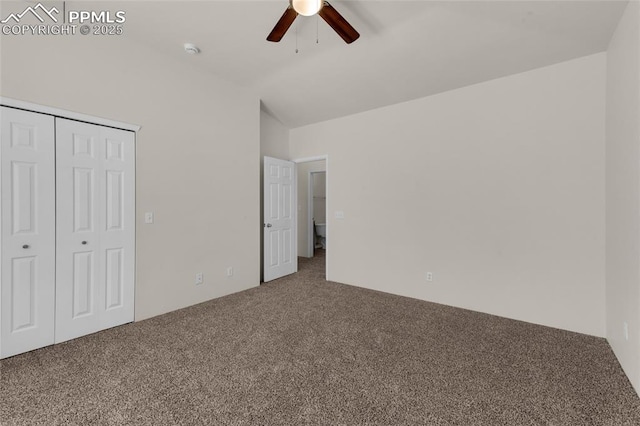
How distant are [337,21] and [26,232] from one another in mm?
3022

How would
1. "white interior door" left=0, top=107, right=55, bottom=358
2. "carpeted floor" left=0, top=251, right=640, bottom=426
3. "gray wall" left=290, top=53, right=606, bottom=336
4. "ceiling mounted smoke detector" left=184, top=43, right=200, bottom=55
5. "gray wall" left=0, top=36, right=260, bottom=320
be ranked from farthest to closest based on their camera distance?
"ceiling mounted smoke detector" left=184, top=43, right=200, bottom=55, "gray wall" left=290, top=53, right=606, bottom=336, "gray wall" left=0, top=36, right=260, bottom=320, "white interior door" left=0, top=107, right=55, bottom=358, "carpeted floor" left=0, top=251, right=640, bottom=426

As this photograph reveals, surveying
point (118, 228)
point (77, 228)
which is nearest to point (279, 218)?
point (118, 228)

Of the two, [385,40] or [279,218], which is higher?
[385,40]

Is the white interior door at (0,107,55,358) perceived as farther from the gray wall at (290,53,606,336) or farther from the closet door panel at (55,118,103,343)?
the gray wall at (290,53,606,336)

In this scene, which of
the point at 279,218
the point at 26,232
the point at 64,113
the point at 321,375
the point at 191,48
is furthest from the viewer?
the point at 279,218

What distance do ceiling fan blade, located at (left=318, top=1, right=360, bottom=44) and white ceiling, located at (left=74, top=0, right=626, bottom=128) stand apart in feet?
1.22

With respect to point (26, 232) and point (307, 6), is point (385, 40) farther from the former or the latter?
point (26, 232)

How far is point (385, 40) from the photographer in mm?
2725

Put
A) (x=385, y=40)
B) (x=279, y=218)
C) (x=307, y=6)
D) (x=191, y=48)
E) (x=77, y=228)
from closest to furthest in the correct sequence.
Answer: (x=307, y=6) < (x=77, y=228) < (x=385, y=40) < (x=191, y=48) < (x=279, y=218)

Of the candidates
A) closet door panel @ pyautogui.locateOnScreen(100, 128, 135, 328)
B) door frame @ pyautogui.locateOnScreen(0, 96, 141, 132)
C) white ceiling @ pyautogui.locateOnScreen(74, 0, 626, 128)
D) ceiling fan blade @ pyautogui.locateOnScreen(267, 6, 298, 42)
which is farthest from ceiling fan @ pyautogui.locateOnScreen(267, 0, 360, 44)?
closet door panel @ pyautogui.locateOnScreen(100, 128, 135, 328)

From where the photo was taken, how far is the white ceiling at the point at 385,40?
2.28 metres

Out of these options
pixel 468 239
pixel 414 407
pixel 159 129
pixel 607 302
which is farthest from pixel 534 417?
pixel 159 129

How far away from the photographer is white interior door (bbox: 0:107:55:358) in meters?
2.17

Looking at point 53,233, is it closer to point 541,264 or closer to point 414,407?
point 414,407
